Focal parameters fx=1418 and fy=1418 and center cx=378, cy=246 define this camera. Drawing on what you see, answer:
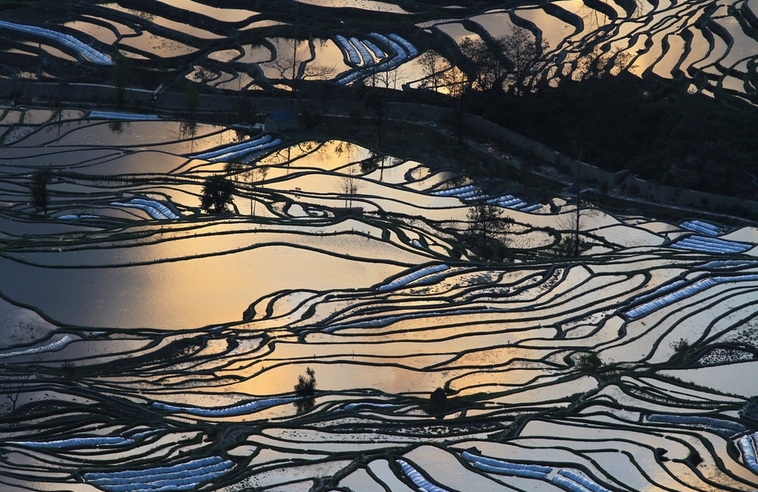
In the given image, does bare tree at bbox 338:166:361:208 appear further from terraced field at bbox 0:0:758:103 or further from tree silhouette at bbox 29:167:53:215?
tree silhouette at bbox 29:167:53:215

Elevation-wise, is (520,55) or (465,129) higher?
(520,55)

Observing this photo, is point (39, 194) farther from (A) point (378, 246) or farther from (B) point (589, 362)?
(B) point (589, 362)

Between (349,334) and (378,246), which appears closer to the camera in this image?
(349,334)

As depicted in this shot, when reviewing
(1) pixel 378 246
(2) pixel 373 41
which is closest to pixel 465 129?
(2) pixel 373 41

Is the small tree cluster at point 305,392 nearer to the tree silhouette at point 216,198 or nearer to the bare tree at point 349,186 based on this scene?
the tree silhouette at point 216,198

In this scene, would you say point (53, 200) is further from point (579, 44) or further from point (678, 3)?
point (678, 3)

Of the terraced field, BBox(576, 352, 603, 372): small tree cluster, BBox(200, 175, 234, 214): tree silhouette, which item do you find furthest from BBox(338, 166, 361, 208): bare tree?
BBox(576, 352, 603, 372): small tree cluster

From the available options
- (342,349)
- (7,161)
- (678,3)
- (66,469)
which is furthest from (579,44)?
(66,469)

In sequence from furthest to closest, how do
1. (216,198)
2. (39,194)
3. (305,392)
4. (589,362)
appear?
(216,198), (39,194), (589,362), (305,392)
